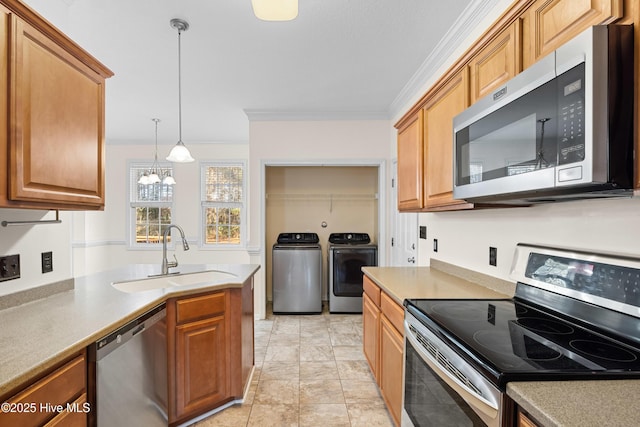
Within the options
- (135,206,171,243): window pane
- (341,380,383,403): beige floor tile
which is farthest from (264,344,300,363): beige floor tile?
(135,206,171,243): window pane

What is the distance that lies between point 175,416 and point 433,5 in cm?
293

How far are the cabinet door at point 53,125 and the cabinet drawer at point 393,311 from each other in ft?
5.62

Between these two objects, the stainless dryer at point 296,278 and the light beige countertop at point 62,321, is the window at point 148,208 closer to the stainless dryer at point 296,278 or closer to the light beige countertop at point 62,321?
the stainless dryer at point 296,278

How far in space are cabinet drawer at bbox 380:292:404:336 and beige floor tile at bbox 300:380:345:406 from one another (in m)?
0.80

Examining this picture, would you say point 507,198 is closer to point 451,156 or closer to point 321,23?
point 451,156

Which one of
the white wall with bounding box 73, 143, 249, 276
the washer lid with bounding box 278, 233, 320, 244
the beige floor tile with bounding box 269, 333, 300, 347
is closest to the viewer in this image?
the beige floor tile with bounding box 269, 333, 300, 347

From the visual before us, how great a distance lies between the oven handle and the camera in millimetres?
890

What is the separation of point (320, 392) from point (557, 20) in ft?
8.28

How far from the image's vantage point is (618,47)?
2.87 feet

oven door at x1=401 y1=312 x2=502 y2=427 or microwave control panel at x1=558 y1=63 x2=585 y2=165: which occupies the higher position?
microwave control panel at x1=558 y1=63 x2=585 y2=165

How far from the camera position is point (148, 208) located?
18.1 feet

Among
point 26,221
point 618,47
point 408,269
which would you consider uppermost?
point 618,47

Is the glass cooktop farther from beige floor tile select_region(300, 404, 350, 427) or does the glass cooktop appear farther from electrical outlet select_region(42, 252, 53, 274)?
electrical outlet select_region(42, 252, 53, 274)

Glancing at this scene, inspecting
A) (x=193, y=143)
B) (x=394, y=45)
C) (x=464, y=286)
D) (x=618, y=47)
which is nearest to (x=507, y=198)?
(x=618, y=47)
